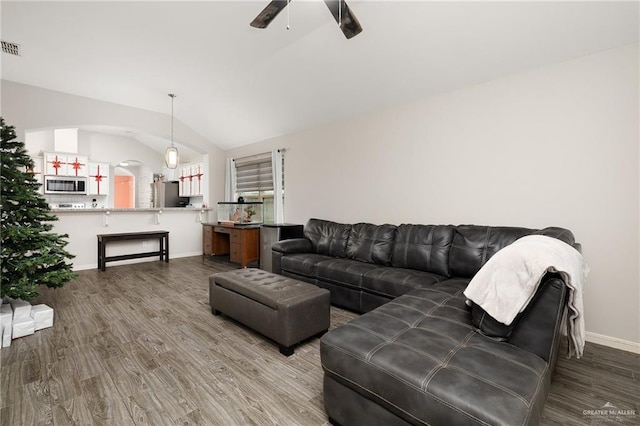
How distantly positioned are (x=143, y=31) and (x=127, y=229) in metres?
3.62

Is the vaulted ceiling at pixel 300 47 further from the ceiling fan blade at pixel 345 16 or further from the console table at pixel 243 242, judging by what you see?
the console table at pixel 243 242

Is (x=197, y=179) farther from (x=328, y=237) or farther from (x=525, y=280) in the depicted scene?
(x=525, y=280)

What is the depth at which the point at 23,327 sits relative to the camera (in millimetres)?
2305

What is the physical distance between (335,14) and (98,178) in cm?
820

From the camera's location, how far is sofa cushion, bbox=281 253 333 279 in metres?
3.28

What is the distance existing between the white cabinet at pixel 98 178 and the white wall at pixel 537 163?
7382 millimetres

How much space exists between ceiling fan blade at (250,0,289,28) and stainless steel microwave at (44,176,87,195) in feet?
24.5

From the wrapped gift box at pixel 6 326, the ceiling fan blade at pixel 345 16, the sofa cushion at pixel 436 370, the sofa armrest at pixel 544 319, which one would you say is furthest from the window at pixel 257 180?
the sofa armrest at pixel 544 319

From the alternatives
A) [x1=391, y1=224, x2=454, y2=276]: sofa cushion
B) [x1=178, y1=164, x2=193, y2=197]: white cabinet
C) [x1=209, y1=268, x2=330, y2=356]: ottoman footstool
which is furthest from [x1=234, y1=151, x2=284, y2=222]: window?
[x1=391, y1=224, x2=454, y2=276]: sofa cushion

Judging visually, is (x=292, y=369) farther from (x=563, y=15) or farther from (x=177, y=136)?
(x=177, y=136)

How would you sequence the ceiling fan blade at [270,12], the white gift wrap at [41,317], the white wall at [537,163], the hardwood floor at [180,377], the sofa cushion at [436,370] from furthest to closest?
the white gift wrap at [41,317], the white wall at [537,163], the ceiling fan blade at [270,12], the hardwood floor at [180,377], the sofa cushion at [436,370]

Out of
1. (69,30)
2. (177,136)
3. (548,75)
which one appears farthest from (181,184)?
(548,75)

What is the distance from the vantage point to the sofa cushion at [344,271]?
9.21 feet

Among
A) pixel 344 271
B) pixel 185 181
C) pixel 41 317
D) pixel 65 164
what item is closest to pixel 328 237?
pixel 344 271
